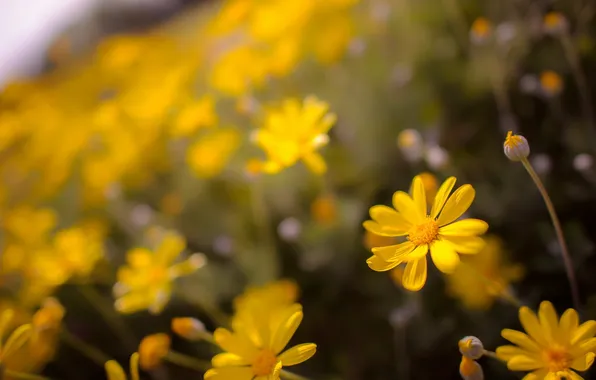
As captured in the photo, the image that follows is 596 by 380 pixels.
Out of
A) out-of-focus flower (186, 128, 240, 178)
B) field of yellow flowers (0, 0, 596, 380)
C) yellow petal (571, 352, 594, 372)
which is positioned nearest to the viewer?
yellow petal (571, 352, 594, 372)

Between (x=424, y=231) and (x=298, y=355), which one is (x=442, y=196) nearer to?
(x=424, y=231)

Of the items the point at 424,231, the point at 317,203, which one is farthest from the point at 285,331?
the point at 317,203

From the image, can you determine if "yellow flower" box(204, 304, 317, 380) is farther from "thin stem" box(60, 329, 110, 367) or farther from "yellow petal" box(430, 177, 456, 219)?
"thin stem" box(60, 329, 110, 367)

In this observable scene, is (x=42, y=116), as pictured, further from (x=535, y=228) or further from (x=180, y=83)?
(x=535, y=228)

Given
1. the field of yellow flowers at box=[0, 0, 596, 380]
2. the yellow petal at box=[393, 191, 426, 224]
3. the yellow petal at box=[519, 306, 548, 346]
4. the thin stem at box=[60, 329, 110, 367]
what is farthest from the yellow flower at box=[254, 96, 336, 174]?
the thin stem at box=[60, 329, 110, 367]

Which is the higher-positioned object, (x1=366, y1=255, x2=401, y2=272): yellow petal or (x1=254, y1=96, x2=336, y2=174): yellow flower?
(x1=254, y1=96, x2=336, y2=174): yellow flower

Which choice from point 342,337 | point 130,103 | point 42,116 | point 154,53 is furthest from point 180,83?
point 342,337
